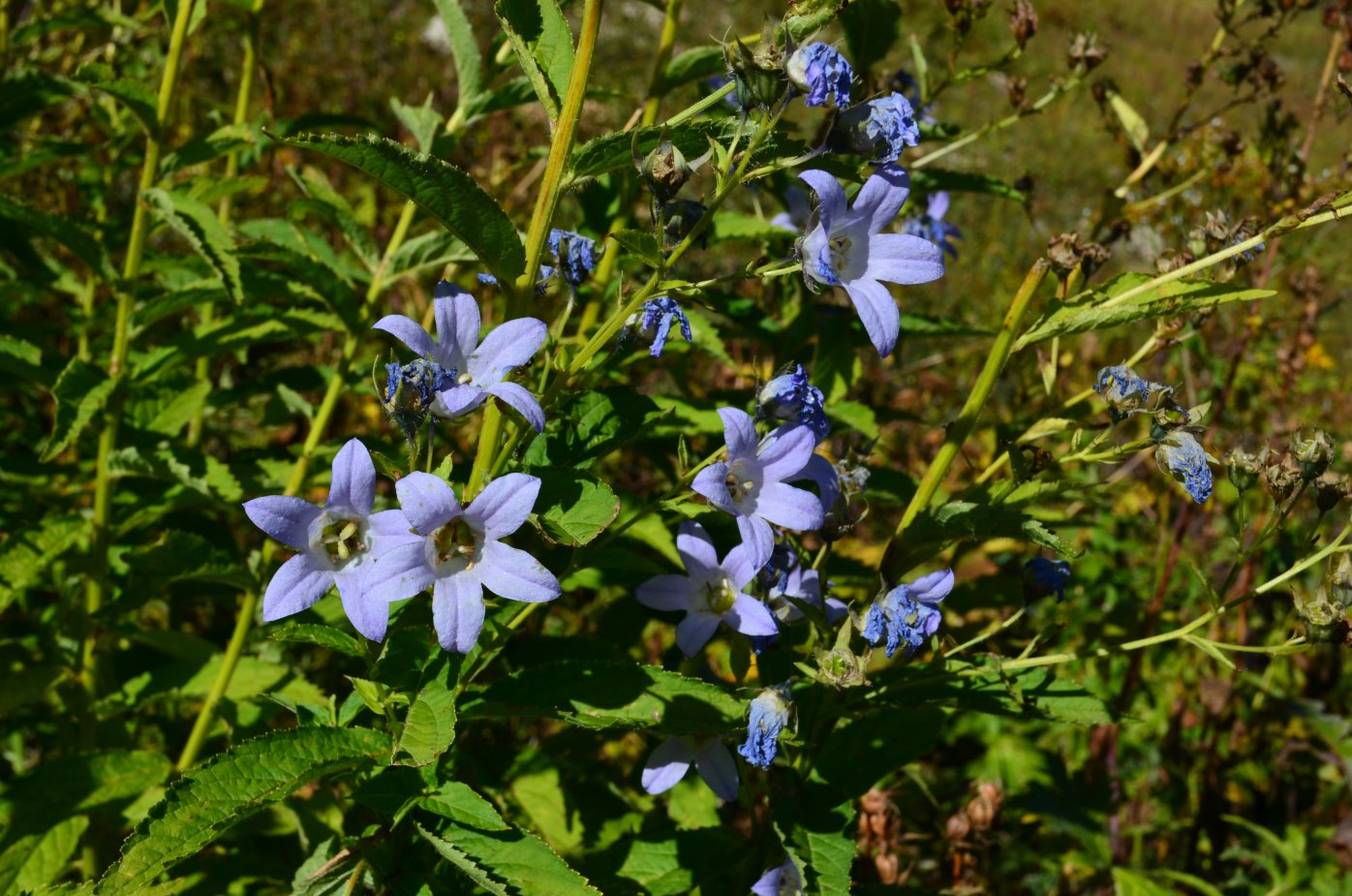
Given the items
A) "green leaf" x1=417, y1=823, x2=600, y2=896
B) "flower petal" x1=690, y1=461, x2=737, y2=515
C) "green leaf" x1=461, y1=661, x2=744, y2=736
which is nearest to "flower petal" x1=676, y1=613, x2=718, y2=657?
"green leaf" x1=461, y1=661, x2=744, y2=736

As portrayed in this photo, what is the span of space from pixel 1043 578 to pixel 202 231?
2.12 metres

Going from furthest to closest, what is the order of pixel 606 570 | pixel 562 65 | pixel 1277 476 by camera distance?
pixel 606 570, pixel 1277 476, pixel 562 65

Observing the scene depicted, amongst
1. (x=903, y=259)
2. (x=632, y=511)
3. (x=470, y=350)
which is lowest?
(x=632, y=511)

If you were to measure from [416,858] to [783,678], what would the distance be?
83cm

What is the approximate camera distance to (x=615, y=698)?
1.90 meters

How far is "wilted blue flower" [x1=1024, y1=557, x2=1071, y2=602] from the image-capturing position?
229cm

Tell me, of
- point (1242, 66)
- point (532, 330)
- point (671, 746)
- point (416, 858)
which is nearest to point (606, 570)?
point (671, 746)

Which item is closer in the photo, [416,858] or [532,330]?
[532,330]

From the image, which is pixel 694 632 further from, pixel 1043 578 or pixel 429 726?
pixel 1043 578

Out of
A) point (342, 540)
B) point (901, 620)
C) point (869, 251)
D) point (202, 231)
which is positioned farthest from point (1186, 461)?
point (202, 231)

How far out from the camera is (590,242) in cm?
214

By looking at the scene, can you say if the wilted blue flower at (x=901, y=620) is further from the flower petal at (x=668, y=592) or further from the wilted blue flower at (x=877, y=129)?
the wilted blue flower at (x=877, y=129)

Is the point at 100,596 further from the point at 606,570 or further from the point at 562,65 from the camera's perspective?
the point at 562,65

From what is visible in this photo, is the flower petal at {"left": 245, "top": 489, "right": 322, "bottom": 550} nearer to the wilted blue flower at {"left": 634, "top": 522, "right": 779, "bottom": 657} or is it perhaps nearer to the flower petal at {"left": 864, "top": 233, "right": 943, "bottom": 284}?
the wilted blue flower at {"left": 634, "top": 522, "right": 779, "bottom": 657}
